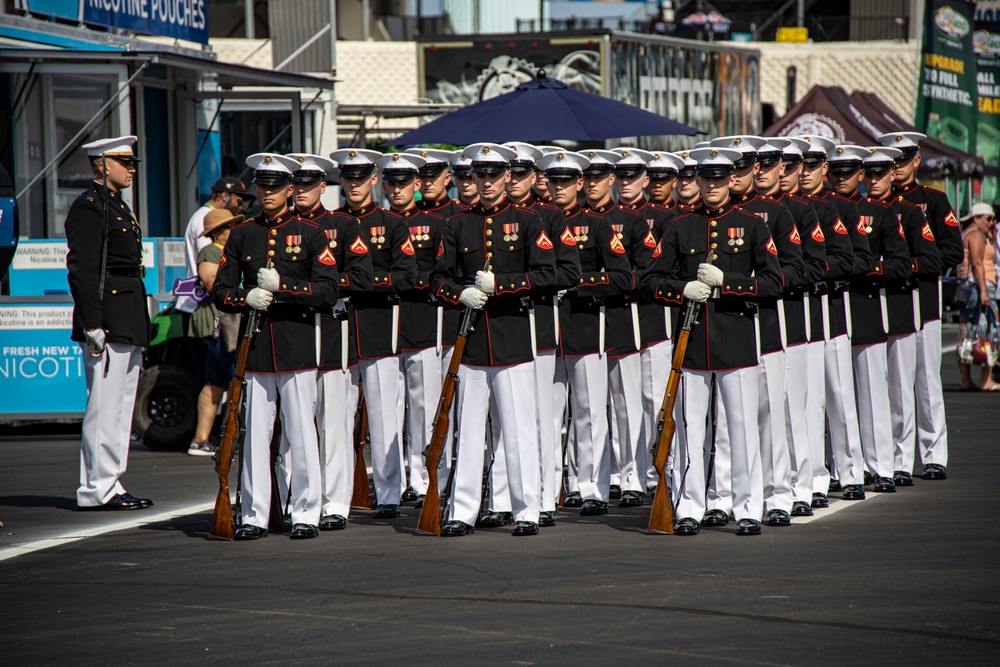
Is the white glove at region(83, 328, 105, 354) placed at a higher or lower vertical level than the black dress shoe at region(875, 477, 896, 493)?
higher

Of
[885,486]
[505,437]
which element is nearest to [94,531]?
[505,437]

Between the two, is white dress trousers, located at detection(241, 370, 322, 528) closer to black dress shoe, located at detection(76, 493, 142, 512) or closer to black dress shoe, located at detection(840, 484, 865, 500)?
black dress shoe, located at detection(76, 493, 142, 512)

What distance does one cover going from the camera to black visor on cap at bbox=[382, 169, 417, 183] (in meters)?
10.1

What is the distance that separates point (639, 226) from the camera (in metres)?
10.5

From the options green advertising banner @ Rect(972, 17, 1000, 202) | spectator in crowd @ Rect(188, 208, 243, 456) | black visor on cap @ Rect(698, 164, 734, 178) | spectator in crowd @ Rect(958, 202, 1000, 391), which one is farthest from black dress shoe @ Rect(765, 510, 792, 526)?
green advertising banner @ Rect(972, 17, 1000, 202)

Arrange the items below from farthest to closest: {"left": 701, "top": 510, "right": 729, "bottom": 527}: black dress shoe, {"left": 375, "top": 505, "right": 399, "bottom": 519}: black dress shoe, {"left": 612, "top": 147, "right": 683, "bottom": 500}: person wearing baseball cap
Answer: {"left": 612, "top": 147, "right": 683, "bottom": 500}: person wearing baseball cap < {"left": 375, "top": 505, "right": 399, "bottom": 519}: black dress shoe < {"left": 701, "top": 510, "right": 729, "bottom": 527}: black dress shoe

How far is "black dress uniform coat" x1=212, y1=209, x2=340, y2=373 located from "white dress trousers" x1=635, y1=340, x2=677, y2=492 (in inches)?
103

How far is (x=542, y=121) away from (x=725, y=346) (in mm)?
5515

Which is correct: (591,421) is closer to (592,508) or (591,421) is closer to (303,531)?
(592,508)

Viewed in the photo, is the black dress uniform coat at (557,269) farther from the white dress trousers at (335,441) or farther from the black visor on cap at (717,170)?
→ the white dress trousers at (335,441)

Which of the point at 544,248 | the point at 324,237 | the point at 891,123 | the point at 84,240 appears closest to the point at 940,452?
the point at 544,248

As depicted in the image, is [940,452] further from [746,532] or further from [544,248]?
[544,248]

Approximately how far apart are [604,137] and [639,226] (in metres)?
3.08

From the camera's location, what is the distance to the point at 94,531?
916cm
